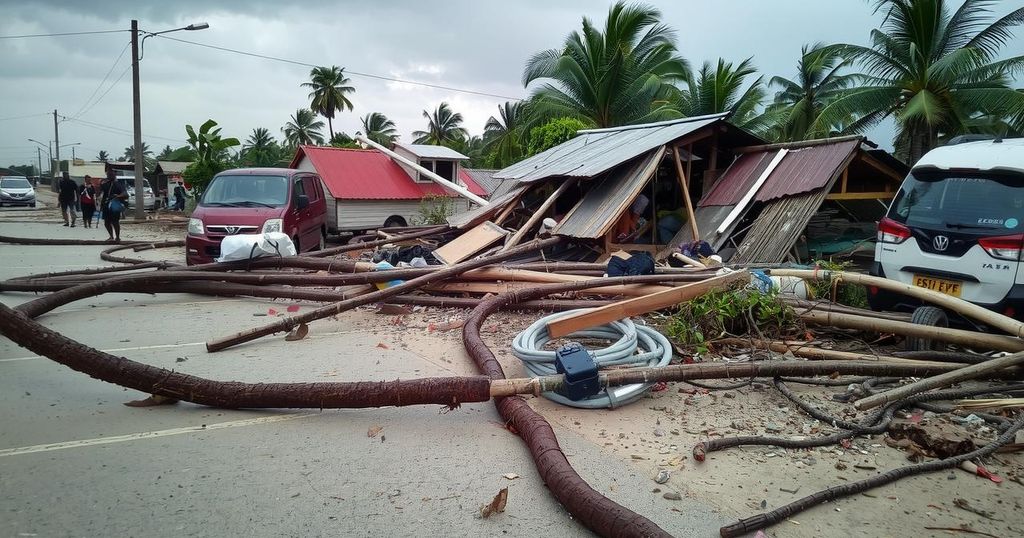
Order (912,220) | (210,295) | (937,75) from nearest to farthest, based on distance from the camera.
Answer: (912,220) → (210,295) → (937,75)

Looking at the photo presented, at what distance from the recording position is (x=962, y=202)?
577 centimetres

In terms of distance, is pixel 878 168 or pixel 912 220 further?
pixel 878 168

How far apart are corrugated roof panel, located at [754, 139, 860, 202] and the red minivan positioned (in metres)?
8.55

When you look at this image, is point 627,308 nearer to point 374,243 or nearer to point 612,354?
point 612,354

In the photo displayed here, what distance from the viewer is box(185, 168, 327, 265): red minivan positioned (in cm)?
987

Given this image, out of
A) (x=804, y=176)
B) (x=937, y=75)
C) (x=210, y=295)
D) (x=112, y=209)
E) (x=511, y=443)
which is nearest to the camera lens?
(x=511, y=443)

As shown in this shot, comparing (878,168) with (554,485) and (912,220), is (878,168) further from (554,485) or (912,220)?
(554,485)

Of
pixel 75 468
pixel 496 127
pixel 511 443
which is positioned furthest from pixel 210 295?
pixel 496 127

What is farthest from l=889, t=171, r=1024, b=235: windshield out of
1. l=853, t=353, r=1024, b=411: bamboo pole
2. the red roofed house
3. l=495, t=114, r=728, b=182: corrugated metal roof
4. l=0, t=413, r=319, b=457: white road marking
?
the red roofed house

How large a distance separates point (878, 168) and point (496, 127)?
34.0 metres

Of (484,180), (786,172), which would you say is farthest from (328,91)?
(786,172)

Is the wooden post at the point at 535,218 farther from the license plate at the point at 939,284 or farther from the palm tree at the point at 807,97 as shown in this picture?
the palm tree at the point at 807,97

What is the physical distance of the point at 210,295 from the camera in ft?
27.5

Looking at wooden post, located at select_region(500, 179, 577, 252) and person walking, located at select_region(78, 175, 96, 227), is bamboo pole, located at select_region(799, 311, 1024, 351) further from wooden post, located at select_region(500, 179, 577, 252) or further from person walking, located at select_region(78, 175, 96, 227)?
person walking, located at select_region(78, 175, 96, 227)
